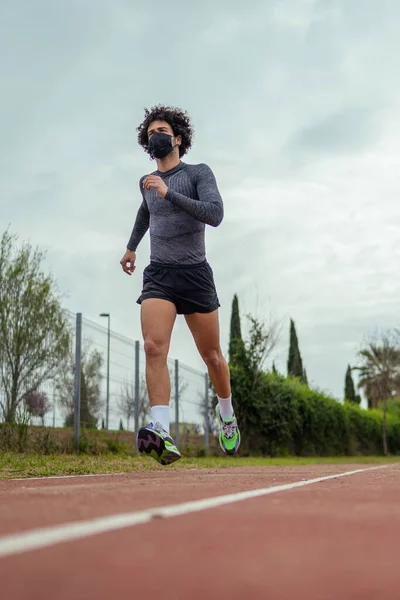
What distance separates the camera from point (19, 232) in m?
15.7

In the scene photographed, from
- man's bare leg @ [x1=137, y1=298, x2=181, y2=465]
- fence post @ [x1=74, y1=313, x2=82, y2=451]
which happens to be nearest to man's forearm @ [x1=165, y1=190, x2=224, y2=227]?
man's bare leg @ [x1=137, y1=298, x2=181, y2=465]

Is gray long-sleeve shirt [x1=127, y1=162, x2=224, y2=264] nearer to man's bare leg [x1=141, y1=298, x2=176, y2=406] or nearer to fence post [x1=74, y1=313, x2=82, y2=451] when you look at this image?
man's bare leg [x1=141, y1=298, x2=176, y2=406]

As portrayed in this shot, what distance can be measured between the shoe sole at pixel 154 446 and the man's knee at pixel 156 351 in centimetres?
60

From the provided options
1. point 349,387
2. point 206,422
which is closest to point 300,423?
point 206,422

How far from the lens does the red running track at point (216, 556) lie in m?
1.12

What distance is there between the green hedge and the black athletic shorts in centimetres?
1718

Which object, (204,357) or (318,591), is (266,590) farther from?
(204,357)

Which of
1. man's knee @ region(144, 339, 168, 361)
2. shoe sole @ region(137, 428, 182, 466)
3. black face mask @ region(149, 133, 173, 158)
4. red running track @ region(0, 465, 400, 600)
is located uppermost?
black face mask @ region(149, 133, 173, 158)

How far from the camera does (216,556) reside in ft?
4.68

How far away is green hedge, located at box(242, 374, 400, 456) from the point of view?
23.0 metres

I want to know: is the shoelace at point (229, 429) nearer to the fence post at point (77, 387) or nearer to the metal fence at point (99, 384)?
the metal fence at point (99, 384)

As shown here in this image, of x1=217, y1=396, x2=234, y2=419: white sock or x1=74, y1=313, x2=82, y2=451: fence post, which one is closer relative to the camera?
x1=217, y1=396, x2=234, y2=419: white sock

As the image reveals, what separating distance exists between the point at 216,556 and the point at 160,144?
176 inches

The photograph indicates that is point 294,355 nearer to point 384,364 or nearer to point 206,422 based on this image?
point 384,364
